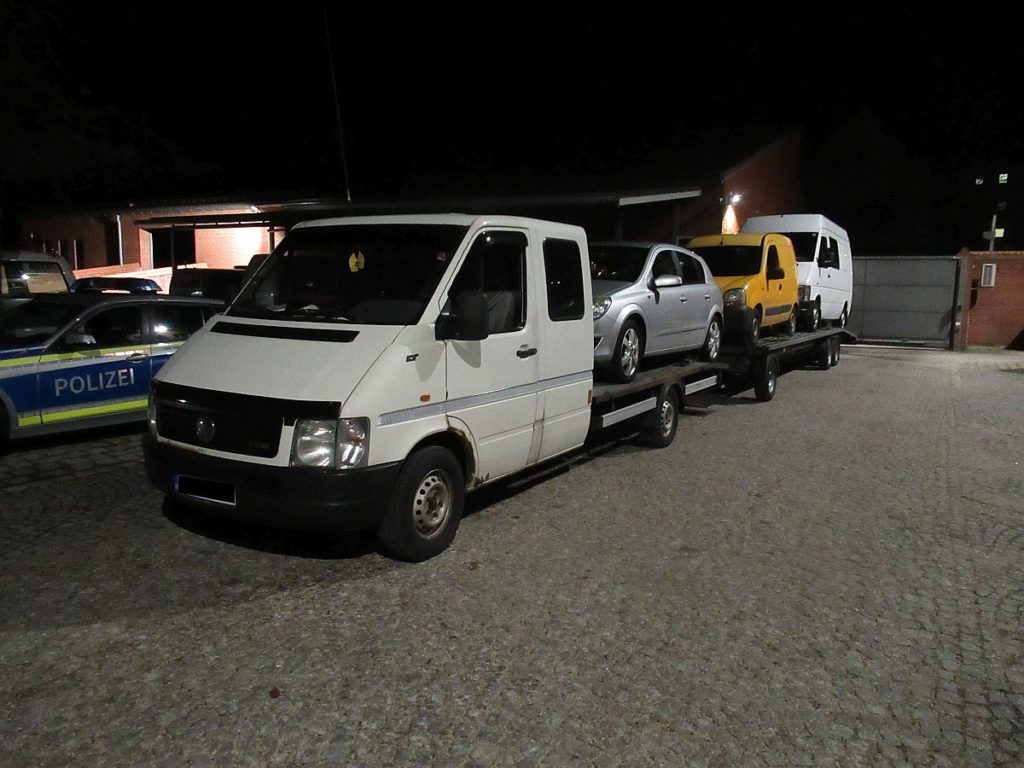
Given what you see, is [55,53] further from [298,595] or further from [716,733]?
[716,733]

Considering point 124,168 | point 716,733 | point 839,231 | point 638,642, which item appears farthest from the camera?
point 124,168

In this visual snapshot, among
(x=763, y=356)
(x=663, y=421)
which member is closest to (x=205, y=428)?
(x=663, y=421)

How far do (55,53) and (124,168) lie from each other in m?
10.4

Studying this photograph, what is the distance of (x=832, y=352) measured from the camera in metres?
17.1

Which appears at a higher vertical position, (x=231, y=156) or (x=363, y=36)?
(x=363, y=36)

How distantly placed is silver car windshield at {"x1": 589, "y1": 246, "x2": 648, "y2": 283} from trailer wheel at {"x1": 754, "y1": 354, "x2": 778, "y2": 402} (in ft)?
12.2

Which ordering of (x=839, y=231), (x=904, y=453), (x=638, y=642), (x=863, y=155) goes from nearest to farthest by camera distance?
(x=638, y=642) → (x=904, y=453) → (x=839, y=231) → (x=863, y=155)

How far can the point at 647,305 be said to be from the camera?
8.77 meters

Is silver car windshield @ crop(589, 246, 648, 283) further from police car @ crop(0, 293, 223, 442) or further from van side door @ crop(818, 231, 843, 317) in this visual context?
van side door @ crop(818, 231, 843, 317)

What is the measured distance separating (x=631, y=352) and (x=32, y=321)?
5941 millimetres

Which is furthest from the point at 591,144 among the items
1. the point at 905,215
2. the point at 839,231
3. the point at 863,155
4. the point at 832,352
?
the point at 832,352

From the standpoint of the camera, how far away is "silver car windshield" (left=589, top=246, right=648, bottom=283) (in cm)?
902

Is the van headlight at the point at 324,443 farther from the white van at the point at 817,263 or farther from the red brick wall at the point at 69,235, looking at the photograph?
the red brick wall at the point at 69,235

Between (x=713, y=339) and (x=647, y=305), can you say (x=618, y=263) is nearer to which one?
(x=647, y=305)
